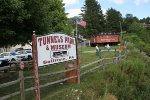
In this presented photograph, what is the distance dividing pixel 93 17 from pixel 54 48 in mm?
109428

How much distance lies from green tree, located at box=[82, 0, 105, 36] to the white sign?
101767 mm

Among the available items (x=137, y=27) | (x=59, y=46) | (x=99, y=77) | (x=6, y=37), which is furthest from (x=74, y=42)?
(x=137, y=27)

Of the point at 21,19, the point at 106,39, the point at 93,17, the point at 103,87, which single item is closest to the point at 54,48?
the point at 103,87

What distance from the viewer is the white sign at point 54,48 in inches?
517

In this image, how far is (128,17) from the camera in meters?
179

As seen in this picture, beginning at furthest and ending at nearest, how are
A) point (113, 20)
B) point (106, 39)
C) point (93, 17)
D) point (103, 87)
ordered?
point (113, 20), point (93, 17), point (106, 39), point (103, 87)

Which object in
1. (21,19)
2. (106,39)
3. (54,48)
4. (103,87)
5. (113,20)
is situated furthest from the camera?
(113,20)

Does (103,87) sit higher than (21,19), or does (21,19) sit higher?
(21,19)

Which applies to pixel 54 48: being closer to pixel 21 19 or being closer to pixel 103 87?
pixel 103 87

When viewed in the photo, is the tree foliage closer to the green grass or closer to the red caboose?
Result: the green grass

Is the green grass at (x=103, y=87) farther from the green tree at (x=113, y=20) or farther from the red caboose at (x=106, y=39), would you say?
the green tree at (x=113, y=20)

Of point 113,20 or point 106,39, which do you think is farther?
point 113,20

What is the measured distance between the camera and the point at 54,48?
46.0 feet

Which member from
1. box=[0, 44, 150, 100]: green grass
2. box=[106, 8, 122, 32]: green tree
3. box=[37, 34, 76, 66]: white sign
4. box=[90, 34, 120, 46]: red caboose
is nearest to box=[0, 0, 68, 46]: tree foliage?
box=[0, 44, 150, 100]: green grass
